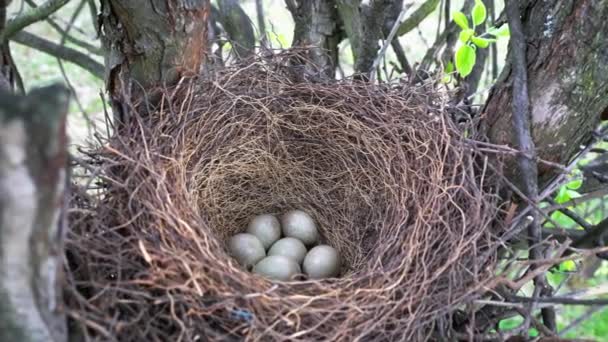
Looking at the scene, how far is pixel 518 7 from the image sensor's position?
1.15 meters

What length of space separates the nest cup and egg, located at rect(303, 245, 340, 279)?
41 mm

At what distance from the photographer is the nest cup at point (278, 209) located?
906mm

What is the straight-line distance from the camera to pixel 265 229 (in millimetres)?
1552

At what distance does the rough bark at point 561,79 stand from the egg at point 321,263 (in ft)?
1.50

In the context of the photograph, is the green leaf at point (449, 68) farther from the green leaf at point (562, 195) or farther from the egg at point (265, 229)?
the egg at point (265, 229)

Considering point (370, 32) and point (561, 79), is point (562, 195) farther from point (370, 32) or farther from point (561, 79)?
point (370, 32)

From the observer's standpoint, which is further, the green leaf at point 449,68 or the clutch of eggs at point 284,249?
the green leaf at point 449,68

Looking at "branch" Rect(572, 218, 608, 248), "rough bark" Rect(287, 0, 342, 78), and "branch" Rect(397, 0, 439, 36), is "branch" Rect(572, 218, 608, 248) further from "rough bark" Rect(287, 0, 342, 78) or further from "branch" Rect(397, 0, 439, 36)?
"branch" Rect(397, 0, 439, 36)

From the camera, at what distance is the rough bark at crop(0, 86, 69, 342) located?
0.60 m

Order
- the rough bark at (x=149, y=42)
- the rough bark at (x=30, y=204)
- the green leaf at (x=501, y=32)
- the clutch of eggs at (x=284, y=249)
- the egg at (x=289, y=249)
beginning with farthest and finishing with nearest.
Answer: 1. the egg at (x=289, y=249)
2. the clutch of eggs at (x=284, y=249)
3. the green leaf at (x=501, y=32)
4. the rough bark at (x=149, y=42)
5. the rough bark at (x=30, y=204)

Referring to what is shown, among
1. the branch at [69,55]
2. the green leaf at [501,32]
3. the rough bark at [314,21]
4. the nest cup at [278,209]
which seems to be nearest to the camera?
the nest cup at [278,209]

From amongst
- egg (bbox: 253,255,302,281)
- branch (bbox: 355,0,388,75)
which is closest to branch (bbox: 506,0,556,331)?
branch (bbox: 355,0,388,75)

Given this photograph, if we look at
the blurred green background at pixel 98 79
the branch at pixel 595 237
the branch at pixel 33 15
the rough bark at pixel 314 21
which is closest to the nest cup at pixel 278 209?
the branch at pixel 595 237

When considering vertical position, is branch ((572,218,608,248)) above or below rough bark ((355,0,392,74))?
below
